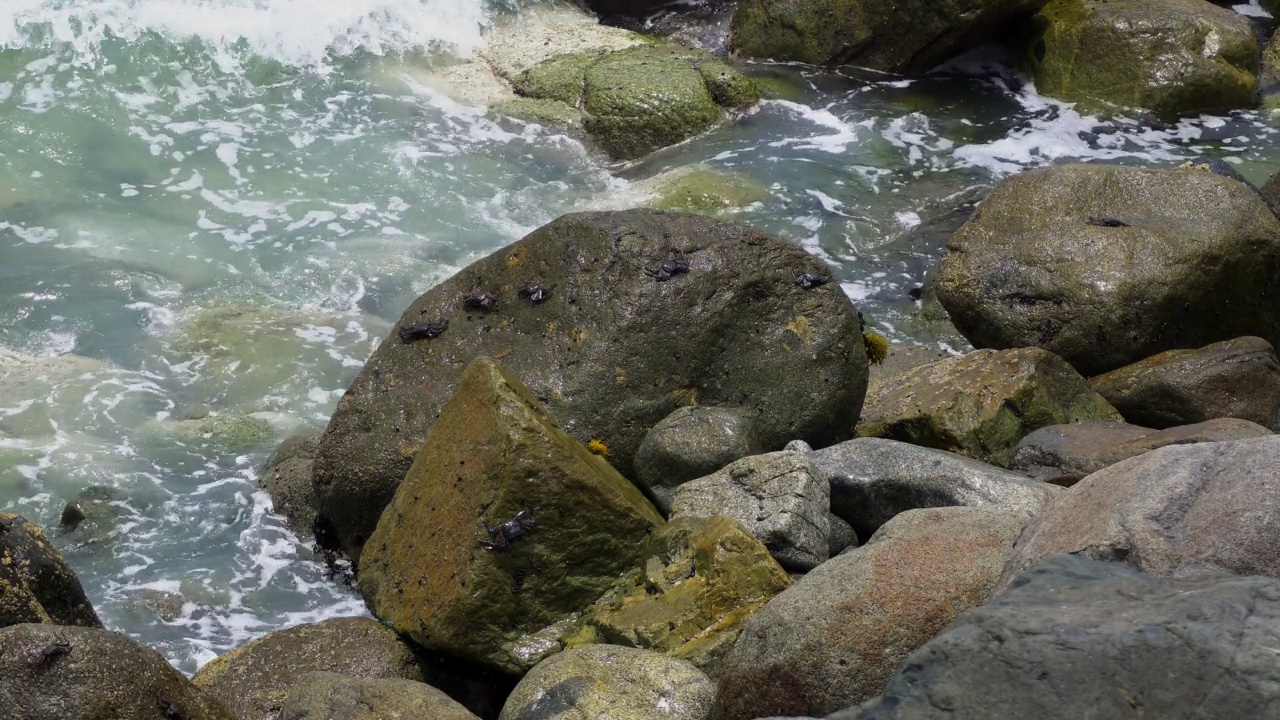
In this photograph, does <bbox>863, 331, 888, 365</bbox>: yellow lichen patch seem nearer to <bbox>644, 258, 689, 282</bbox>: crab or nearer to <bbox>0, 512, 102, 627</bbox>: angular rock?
<bbox>644, 258, 689, 282</bbox>: crab

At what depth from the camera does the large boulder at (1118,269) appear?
8.21 metres

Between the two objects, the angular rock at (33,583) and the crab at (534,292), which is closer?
the angular rock at (33,583)

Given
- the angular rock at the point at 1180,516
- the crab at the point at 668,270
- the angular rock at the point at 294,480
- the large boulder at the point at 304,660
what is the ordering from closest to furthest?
1. the angular rock at the point at 1180,516
2. the large boulder at the point at 304,660
3. the crab at the point at 668,270
4. the angular rock at the point at 294,480

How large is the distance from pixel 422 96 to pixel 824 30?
4.40 meters

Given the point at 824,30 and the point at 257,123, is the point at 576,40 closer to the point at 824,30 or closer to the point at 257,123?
the point at 824,30

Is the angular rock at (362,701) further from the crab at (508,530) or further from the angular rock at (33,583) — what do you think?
the angular rock at (33,583)

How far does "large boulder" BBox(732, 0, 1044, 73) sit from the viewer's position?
14.1 meters

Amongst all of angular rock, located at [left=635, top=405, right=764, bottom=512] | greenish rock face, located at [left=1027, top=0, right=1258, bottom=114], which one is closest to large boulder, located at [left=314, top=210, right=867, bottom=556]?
angular rock, located at [left=635, top=405, right=764, bottom=512]

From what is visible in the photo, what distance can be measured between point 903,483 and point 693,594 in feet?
4.05

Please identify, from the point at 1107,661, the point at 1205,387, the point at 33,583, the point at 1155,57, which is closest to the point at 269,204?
the point at 33,583

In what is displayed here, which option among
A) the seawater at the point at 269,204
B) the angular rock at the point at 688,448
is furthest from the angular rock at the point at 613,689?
the seawater at the point at 269,204

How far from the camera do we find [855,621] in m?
4.52

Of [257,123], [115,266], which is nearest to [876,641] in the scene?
[115,266]

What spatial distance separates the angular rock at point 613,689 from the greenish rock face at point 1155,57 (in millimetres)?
10598
